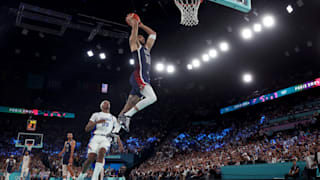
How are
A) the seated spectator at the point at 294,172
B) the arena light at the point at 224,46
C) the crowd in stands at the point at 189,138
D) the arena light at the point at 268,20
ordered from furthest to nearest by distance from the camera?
the arena light at the point at 224,46
the crowd in stands at the point at 189,138
the arena light at the point at 268,20
the seated spectator at the point at 294,172

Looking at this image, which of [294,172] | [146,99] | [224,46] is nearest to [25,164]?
[146,99]

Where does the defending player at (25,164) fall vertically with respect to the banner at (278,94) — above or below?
below

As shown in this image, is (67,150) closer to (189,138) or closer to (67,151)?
(67,151)

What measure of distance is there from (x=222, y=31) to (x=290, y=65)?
7519 millimetres

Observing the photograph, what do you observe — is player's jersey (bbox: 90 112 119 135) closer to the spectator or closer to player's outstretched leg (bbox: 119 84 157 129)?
player's outstretched leg (bbox: 119 84 157 129)

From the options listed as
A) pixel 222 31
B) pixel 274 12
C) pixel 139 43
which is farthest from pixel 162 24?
pixel 139 43

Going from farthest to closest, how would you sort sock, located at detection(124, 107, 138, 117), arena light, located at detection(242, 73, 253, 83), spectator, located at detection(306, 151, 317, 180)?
arena light, located at detection(242, 73, 253, 83) → spectator, located at detection(306, 151, 317, 180) → sock, located at detection(124, 107, 138, 117)

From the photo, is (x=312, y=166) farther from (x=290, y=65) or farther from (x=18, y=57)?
(x=18, y=57)

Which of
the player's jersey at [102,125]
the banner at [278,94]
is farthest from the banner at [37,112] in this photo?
the player's jersey at [102,125]

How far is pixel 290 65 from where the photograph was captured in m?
20.6

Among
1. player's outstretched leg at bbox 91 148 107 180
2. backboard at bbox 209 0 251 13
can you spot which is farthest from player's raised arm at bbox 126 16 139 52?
backboard at bbox 209 0 251 13

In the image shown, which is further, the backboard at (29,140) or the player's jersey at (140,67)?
the backboard at (29,140)

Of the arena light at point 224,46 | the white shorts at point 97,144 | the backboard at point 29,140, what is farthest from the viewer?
the backboard at point 29,140

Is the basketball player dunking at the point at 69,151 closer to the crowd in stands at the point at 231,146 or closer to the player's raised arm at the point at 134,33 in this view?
the player's raised arm at the point at 134,33
